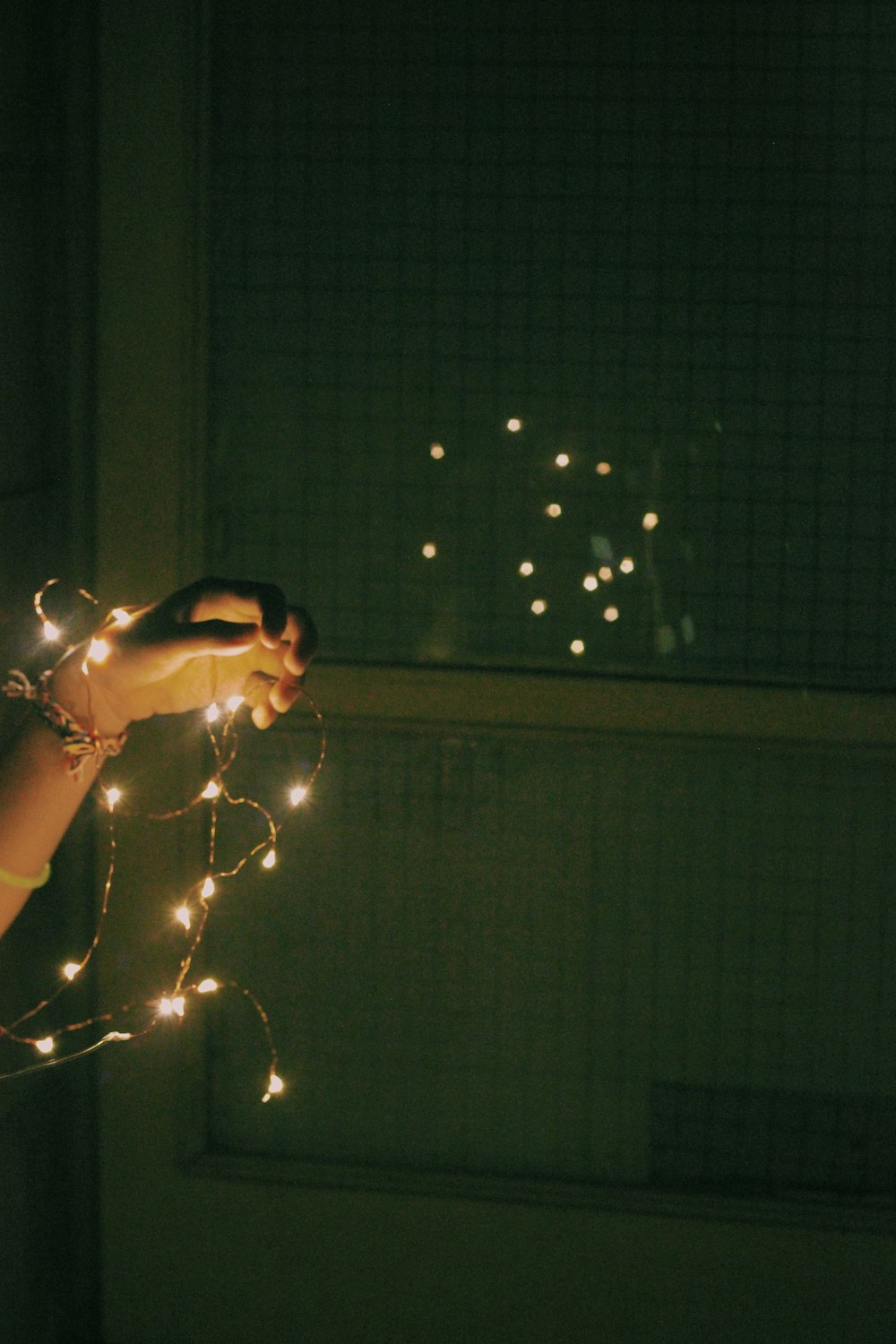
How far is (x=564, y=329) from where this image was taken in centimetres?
159

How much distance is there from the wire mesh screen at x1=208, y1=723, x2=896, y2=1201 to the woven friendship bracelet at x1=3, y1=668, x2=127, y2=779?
0.62 m

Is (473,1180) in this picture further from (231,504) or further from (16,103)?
(16,103)

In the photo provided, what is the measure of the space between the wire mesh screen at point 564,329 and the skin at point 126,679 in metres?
0.59

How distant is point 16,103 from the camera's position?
4.79 feet

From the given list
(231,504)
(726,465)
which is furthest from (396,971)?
(726,465)

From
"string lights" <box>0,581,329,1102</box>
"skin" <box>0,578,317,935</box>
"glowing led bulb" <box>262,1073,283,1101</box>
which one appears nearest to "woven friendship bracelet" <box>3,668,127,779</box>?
"skin" <box>0,578,317,935</box>

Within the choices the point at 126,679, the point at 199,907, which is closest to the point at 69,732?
the point at 126,679

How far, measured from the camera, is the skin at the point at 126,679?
1016 millimetres

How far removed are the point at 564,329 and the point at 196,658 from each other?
0.70m

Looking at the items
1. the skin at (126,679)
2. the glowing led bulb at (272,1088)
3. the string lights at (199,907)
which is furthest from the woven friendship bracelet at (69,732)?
the glowing led bulb at (272,1088)

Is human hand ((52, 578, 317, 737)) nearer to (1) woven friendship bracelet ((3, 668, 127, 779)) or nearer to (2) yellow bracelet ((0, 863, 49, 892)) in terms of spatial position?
(1) woven friendship bracelet ((3, 668, 127, 779))

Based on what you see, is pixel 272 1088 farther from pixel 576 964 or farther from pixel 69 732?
pixel 69 732

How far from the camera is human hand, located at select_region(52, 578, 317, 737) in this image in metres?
1.00

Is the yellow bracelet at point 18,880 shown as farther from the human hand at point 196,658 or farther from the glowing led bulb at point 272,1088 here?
the glowing led bulb at point 272,1088
